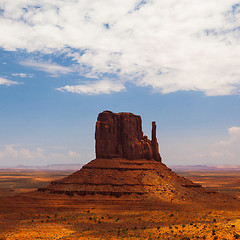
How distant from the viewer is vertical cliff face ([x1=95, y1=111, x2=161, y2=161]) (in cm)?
9225

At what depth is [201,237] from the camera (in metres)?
34.4

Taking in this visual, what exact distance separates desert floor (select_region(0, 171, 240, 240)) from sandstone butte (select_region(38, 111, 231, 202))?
327 centimetres

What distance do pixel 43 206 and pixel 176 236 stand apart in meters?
43.0

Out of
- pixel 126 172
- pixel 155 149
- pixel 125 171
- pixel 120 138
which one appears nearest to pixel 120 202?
pixel 126 172

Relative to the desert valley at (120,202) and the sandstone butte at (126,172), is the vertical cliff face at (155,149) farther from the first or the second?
the desert valley at (120,202)

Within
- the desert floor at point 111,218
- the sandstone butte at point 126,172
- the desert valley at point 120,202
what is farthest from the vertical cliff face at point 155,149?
the desert floor at point 111,218

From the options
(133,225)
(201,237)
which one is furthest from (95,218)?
(201,237)

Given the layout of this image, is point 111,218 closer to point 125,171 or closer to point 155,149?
point 125,171

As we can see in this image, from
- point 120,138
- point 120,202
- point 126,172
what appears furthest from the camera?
point 120,138

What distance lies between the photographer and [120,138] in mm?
94500

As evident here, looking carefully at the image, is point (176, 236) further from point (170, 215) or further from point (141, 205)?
point (141, 205)

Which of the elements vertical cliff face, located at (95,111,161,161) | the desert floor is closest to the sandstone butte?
vertical cliff face, located at (95,111,161,161)

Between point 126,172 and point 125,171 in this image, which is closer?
point 126,172

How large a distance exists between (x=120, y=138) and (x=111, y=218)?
35220 mm
